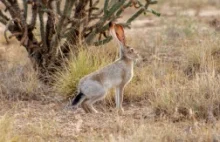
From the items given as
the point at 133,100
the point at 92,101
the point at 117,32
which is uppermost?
the point at 117,32

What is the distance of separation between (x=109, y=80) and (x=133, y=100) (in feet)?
2.61

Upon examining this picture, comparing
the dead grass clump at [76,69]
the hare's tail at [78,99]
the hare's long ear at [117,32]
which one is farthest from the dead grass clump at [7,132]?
the dead grass clump at [76,69]

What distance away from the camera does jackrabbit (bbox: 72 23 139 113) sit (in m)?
7.33

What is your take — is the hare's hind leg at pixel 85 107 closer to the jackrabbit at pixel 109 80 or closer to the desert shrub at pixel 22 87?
the jackrabbit at pixel 109 80

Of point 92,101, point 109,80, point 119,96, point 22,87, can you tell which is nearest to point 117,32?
point 109,80

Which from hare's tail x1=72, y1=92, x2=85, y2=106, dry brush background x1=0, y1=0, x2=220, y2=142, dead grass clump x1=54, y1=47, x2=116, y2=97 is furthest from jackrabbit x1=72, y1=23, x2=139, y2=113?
dead grass clump x1=54, y1=47, x2=116, y2=97

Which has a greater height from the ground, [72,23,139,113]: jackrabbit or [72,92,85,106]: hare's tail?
[72,23,139,113]: jackrabbit

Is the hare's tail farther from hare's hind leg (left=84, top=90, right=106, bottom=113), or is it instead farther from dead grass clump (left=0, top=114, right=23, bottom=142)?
dead grass clump (left=0, top=114, right=23, bottom=142)

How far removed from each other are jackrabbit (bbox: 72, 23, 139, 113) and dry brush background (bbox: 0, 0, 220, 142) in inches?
6.4

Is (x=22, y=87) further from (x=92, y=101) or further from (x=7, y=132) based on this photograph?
(x=7, y=132)

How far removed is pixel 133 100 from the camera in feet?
26.5

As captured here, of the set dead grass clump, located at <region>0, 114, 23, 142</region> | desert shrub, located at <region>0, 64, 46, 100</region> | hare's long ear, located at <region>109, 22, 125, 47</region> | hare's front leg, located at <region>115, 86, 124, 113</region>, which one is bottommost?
desert shrub, located at <region>0, 64, 46, 100</region>

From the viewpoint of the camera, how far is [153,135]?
5.68m

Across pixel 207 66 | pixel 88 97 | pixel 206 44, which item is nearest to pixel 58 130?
pixel 88 97
